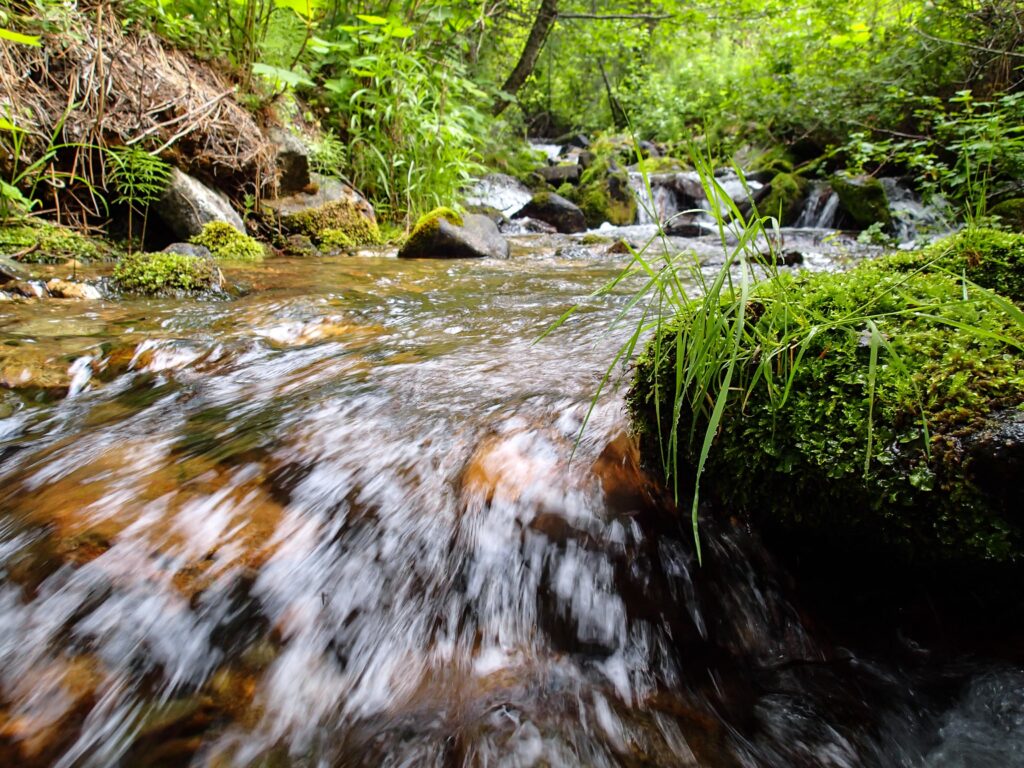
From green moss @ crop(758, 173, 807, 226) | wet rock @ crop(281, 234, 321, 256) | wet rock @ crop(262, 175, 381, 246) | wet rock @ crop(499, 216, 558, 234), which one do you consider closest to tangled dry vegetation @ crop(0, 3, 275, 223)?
wet rock @ crop(262, 175, 381, 246)

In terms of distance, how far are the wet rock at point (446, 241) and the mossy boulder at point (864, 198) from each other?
531 cm

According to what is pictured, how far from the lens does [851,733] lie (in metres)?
0.97

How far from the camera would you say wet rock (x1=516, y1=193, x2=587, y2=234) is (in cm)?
991

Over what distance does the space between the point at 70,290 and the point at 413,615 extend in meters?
3.77

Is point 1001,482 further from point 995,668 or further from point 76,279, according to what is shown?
point 76,279

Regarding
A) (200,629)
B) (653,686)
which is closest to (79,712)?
(200,629)

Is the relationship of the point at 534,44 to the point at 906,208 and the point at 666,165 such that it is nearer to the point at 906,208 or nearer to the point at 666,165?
the point at 666,165

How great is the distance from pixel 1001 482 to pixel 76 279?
4.93 metres

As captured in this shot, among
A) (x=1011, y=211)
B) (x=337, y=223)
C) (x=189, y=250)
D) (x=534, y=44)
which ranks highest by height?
(x=534, y=44)

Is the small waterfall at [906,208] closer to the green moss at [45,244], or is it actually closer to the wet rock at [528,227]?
the wet rock at [528,227]

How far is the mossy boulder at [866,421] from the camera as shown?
3.11 ft

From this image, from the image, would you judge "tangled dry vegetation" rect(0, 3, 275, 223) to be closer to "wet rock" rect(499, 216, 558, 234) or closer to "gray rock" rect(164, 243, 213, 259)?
"gray rock" rect(164, 243, 213, 259)

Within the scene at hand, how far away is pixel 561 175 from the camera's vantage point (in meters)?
12.8

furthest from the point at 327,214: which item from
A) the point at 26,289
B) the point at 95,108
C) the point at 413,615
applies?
the point at 413,615
